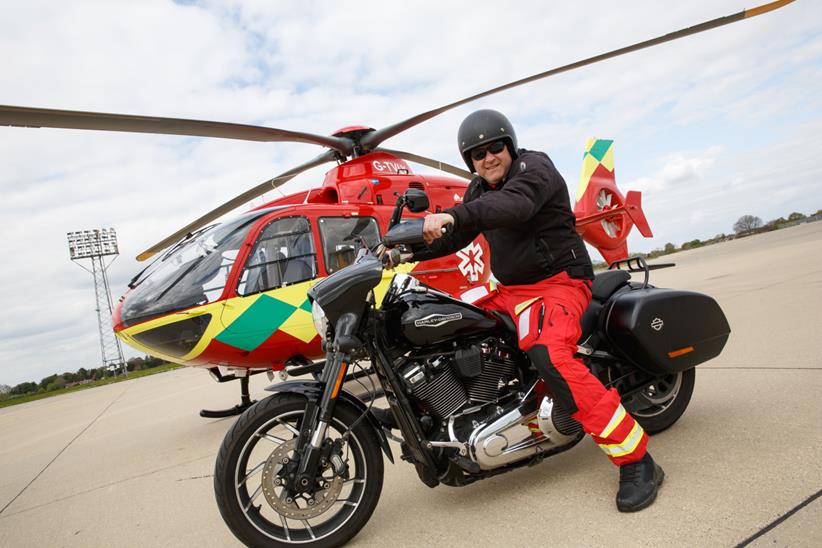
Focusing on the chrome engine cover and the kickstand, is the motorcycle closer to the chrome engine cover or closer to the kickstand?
the chrome engine cover

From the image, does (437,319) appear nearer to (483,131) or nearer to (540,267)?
(540,267)

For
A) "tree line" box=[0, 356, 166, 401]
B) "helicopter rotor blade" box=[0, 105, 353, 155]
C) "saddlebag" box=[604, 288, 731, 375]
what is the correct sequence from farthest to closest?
"tree line" box=[0, 356, 166, 401]
"helicopter rotor blade" box=[0, 105, 353, 155]
"saddlebag" box=[604, 288, 731, 375]

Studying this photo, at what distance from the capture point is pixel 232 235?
5160 millimetres

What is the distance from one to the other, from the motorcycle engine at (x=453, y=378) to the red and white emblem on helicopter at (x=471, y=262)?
390cm

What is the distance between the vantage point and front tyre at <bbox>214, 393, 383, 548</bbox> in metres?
2.25

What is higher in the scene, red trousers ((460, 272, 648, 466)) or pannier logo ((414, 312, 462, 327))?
pannier logo ((414, 312, 462, 327))

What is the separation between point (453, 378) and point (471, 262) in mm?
4113

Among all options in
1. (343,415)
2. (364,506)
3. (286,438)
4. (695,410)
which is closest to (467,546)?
(364,506)

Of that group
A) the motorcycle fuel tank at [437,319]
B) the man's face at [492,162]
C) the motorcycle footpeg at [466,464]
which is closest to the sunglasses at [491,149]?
the man's face at [492,162]

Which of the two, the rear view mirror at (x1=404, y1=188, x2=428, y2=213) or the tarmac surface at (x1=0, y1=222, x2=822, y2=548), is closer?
the tarmac surface at (x1=0, y1=222, x2=822, y2=548)

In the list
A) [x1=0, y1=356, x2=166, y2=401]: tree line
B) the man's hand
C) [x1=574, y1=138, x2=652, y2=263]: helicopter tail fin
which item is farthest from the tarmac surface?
[x1=0, y1=356, x2=166, y2=401]: tree line

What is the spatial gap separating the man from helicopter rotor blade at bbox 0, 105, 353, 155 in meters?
2.86

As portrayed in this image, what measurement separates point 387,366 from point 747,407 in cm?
216

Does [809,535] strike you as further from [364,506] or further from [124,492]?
[124,492]
